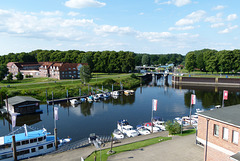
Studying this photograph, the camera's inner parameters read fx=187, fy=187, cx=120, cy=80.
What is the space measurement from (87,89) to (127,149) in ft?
204

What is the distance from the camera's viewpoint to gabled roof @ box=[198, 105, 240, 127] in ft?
69.7

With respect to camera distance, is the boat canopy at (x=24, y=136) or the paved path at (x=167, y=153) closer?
the paved path at (x=167, y=153)

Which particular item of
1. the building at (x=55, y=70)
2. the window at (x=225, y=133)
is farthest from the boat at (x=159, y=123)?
the building at (x=55, y=70)

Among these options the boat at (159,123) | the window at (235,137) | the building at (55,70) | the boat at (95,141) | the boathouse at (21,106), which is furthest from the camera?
the building at (55,70)

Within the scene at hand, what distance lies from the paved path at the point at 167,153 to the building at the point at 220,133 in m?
3.22

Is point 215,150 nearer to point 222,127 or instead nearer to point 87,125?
point 222,127

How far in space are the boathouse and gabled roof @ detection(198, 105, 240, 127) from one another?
52.4m

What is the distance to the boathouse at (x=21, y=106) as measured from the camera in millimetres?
57125

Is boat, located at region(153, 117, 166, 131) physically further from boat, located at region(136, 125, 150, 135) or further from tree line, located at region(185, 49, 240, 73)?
tree line, located at region(185, 49, 240, 73)

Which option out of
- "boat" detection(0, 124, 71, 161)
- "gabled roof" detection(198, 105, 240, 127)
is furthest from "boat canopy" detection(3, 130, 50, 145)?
"gabled roof" detection(198, 105, 240, 127)

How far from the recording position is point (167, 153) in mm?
28203

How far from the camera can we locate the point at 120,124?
1805 inches

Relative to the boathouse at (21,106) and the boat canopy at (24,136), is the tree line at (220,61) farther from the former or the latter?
the boat canopy at (24,136)

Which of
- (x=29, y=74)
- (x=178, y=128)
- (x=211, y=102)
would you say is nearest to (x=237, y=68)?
(x=211, y=102)
